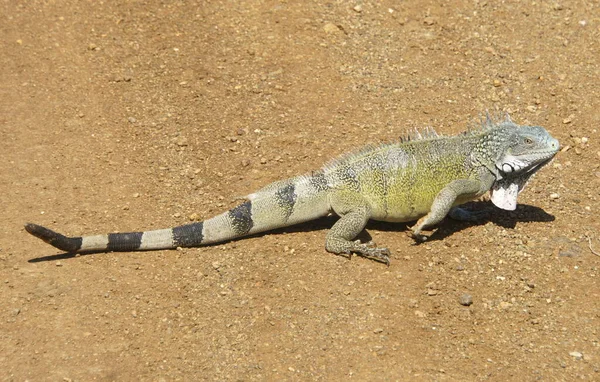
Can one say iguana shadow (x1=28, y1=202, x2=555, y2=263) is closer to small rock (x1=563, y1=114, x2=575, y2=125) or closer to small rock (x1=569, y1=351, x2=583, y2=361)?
small rock (x1=563, y1=114, x2=575, y2=125)

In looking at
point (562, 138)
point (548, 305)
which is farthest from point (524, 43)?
point (548, 305)

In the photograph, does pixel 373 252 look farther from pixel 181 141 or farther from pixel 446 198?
pixel 181 141

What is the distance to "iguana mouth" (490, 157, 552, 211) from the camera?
27.9 feet

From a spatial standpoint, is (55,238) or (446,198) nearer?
(55,238)

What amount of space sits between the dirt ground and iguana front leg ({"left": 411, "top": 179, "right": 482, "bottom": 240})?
283 millimetres

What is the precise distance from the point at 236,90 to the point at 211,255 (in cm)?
327

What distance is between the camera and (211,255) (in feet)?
26.9

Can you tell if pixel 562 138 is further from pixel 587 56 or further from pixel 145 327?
pixel 145 327

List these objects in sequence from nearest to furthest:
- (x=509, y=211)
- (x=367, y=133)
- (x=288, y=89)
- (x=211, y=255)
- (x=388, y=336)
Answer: (x=388, y=336), (x=211, y=255), (x=509, y=211), (x=367, y=133), (x=288, y=89)

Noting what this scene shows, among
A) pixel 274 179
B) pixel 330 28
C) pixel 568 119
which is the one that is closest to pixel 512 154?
pixel 568 119

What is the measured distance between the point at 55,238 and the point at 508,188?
511cm

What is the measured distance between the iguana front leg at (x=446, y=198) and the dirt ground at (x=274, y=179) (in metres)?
0.28

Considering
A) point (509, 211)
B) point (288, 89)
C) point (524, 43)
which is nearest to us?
point (509, 211)

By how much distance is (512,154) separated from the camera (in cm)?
837
